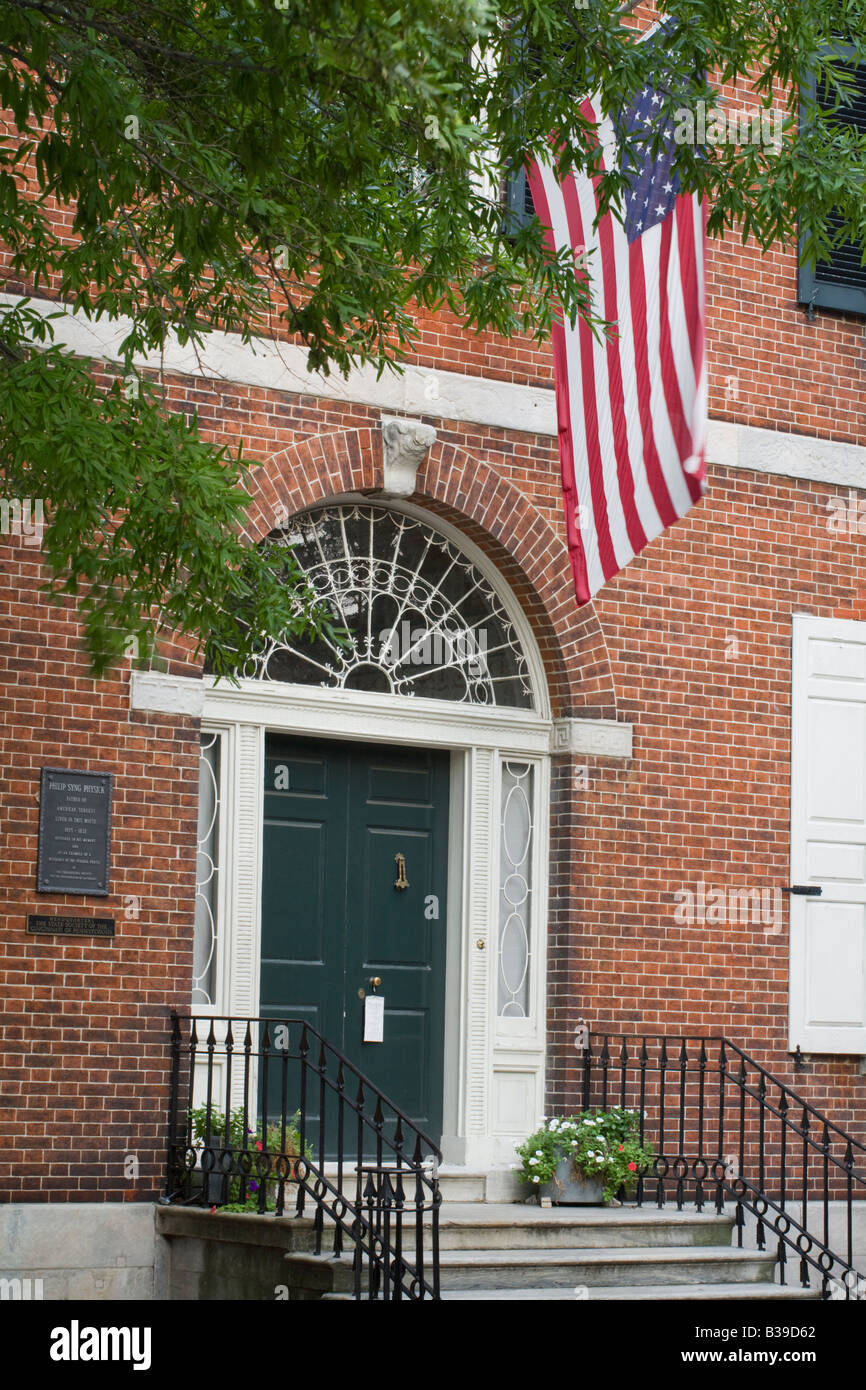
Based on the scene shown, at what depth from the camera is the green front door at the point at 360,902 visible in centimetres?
989

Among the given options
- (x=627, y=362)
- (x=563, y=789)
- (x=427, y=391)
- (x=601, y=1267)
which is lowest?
(x=601, y=1267)

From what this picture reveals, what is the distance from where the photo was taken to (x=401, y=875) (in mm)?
10258

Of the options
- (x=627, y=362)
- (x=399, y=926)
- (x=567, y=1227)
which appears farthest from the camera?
(x=399, y=926)

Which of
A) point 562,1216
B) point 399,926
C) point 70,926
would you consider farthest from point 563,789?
point 70,926

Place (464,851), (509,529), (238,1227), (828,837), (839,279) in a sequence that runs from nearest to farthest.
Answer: (238,1227)
(464,851)
(509,529)
(828,837)
(839,279)

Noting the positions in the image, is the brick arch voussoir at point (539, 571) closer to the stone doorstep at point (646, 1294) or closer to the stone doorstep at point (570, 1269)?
the stone doorstep at point (570, 1269)

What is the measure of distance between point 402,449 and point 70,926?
3.11m

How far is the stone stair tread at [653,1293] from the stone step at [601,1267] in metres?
0.04

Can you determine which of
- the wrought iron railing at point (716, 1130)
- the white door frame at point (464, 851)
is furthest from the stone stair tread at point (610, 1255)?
the white door frame at point (464, 851)

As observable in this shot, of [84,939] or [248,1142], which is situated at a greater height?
[84,939]

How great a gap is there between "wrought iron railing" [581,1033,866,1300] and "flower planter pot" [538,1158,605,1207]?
0.25 m

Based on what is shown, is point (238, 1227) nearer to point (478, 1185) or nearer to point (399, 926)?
point (478, 1185)

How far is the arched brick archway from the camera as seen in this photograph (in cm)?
994
